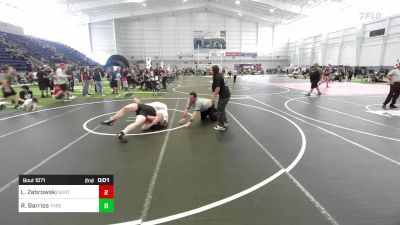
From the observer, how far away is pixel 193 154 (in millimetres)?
5551

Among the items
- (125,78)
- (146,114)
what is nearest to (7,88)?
(146,114)

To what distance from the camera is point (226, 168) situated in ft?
15.7

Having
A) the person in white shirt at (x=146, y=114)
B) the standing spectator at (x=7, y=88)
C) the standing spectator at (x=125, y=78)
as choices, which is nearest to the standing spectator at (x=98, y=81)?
the standing spectator at (x=125, y=78)

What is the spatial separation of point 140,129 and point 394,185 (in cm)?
605

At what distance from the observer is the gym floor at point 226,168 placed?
10.9 ft

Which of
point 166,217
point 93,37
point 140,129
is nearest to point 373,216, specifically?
point 166,217

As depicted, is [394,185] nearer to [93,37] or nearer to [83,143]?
[83,143]

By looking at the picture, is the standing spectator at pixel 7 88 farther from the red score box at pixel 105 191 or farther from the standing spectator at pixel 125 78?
the red score box at pixel 105 191

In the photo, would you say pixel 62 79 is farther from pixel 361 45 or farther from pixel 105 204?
pixel 361 45
